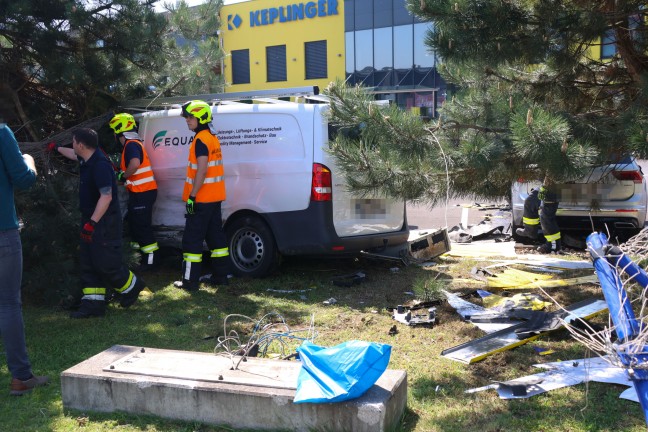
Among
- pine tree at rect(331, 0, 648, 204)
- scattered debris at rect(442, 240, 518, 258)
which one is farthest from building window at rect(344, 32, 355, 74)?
pine tree at rect(331, 0, 648, 204)

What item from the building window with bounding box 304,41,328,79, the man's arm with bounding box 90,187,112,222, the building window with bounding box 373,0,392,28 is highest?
the building window with bounding box 373,0,392,28

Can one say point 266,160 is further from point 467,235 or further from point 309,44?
point 309,44

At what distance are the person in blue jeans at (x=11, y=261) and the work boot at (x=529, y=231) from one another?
21.9ft

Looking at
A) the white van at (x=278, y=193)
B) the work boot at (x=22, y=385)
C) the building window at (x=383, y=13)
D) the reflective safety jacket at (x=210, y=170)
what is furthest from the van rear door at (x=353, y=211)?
the building window at (x=383, y=13)

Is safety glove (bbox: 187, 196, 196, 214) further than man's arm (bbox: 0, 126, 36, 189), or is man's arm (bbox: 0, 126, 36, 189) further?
safety glove (bbox: 187, 196, 196, 214)

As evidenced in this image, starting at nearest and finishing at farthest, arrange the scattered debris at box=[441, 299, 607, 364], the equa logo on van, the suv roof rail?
the scattered debris at box=[441, 299, 607, 364]
the suv roof rail
the equa logo on van

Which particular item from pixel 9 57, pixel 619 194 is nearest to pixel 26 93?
pixel 9 57

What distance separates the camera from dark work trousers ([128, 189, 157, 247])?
24.7 feet

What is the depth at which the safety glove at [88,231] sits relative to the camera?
5.82 meters

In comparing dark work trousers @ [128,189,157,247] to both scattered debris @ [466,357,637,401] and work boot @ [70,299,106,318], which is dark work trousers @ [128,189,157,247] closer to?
work boot @ [70,299,106,318]

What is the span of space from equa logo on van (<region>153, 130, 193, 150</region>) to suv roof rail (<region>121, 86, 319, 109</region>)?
1.19 feet

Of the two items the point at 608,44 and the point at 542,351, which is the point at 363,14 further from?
the point at 542,351

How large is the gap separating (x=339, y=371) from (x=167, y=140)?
16.9 feet

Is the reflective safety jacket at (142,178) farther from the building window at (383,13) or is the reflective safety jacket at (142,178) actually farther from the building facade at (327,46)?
the building window at (383,13)
